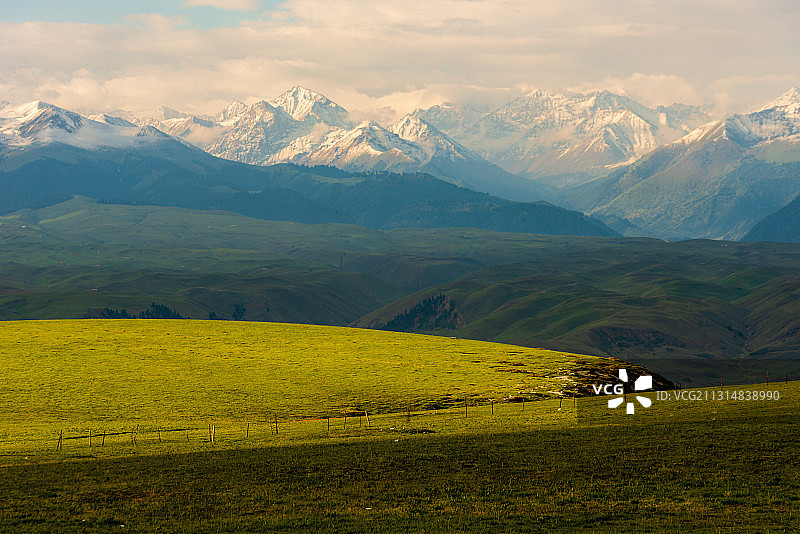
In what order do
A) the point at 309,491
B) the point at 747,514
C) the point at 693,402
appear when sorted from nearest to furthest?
the point at 747,514, the point at 309,491, the point at 693,402

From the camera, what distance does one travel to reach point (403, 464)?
74875mm

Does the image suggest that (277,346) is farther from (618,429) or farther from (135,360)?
(618,429)

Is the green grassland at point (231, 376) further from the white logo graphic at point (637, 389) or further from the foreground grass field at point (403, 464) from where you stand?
the white logo graphic at point (637, 389)

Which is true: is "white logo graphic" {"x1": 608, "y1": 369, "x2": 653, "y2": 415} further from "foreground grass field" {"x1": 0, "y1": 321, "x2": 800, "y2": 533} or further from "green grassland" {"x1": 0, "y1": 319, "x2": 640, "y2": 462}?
"green grassland" {"x1": 0, "y1": 319, "x2": 640, "y2": 462}

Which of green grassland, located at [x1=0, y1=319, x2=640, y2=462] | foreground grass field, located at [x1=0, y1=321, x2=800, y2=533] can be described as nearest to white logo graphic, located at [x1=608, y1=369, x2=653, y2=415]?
foreground grass field, located at [x1=0, y1=321, x2=800, y2=533]

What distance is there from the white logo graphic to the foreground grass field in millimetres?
1808

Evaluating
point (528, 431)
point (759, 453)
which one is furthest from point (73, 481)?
point (759, 453)

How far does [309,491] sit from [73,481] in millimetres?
20880

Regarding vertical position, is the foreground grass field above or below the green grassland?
below

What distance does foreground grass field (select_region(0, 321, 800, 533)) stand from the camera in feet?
190

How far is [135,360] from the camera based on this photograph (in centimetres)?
14812

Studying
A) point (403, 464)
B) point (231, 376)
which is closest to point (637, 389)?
point (403, 464)

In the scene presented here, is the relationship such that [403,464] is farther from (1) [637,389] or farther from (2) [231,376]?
(2) [231,376]

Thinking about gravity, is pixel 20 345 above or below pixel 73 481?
above
